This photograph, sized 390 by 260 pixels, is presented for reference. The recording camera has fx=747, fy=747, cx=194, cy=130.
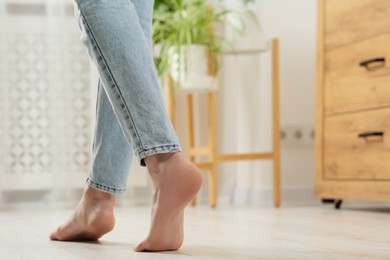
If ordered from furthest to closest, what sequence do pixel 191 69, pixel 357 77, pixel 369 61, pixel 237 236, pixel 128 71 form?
pixel 191 69, pixel 357 77, pixel 369 61, pixel 237 236, pixel 128 71

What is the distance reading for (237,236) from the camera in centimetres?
157

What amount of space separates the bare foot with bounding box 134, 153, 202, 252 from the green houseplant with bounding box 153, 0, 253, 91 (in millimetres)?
1670

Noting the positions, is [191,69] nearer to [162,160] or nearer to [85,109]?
[85,109]

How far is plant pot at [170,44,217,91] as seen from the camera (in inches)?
112

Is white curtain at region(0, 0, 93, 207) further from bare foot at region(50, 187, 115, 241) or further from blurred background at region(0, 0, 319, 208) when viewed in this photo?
bare foot at region(50, 187, 115, 241)

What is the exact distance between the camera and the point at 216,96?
3305 millimetres

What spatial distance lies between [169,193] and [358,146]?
1.45 m

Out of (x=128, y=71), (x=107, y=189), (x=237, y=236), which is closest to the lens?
(x=128, y=71)

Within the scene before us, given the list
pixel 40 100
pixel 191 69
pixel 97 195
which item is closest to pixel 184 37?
pixel 191 69

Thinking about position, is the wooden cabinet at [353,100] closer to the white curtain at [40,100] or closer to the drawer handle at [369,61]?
the drawer handle at [369,61]

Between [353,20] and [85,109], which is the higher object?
[353,20]

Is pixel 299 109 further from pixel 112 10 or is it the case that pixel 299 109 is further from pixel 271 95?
pixel 112 10

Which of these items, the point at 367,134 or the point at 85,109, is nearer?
the point at 367,134

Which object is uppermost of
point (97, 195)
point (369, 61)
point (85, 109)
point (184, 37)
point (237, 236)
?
point (184, 37)
